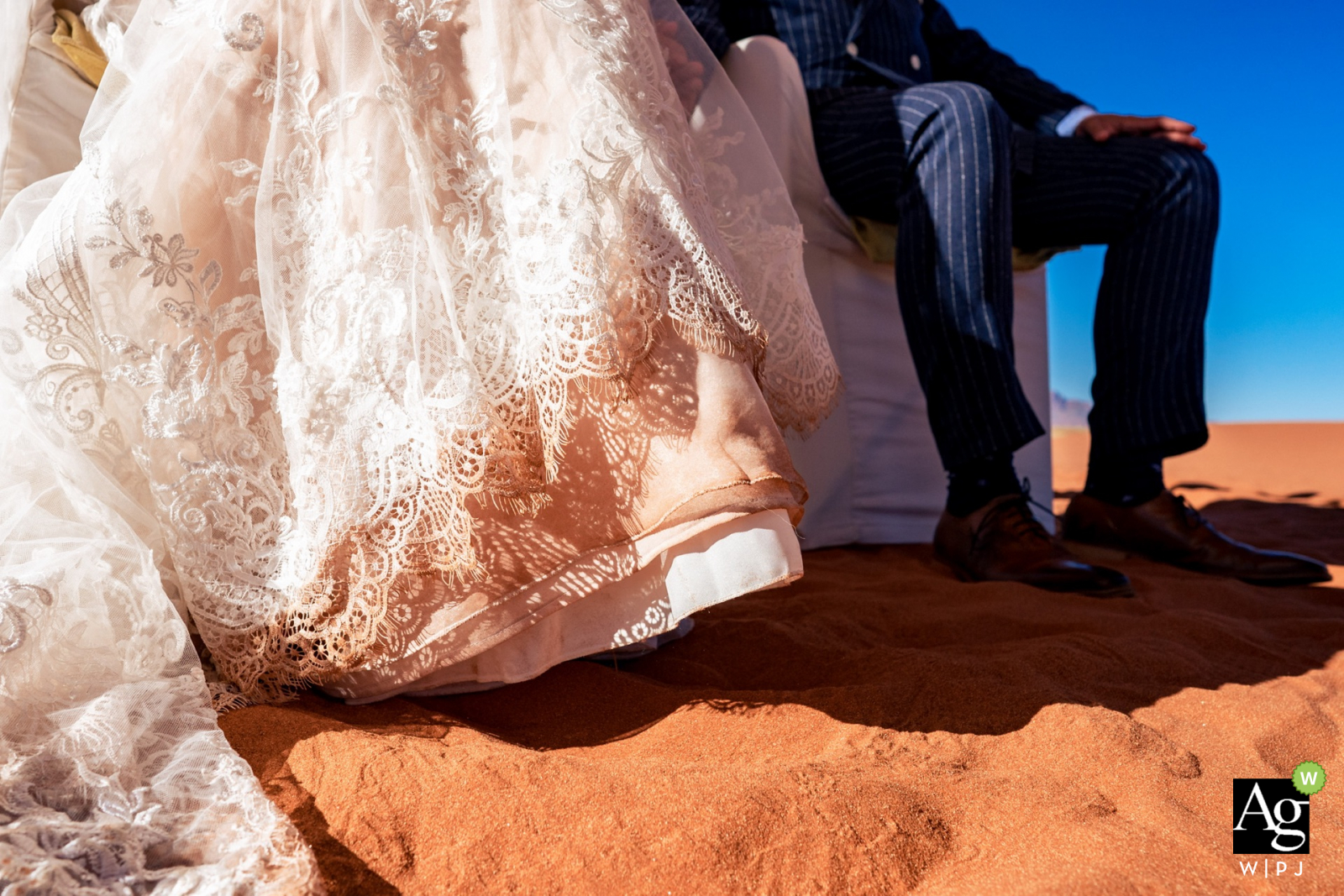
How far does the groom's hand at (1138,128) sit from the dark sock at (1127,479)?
0.74 metres

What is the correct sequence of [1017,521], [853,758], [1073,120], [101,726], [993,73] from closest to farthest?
1. [101,726]
2. [853,758]
3. [1017,521]
4. [1073,120]
5. [993,73]

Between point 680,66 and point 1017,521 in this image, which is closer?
point 680,66

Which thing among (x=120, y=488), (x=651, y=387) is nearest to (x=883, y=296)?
(x=651, y=387)

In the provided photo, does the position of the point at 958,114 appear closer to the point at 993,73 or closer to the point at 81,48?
the point at 993,73

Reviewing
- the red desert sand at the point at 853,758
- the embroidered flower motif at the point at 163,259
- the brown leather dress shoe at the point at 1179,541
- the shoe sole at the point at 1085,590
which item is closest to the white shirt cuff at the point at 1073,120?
the brown leather dress shoe at the point at 1179,541

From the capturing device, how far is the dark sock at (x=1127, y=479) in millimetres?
1880

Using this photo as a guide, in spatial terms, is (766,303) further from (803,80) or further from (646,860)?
(803,80)

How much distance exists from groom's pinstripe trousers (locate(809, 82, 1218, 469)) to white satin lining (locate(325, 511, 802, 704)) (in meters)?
0.95

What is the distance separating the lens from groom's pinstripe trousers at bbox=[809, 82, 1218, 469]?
1.64m

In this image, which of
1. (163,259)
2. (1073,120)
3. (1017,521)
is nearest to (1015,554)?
(1017,521)
